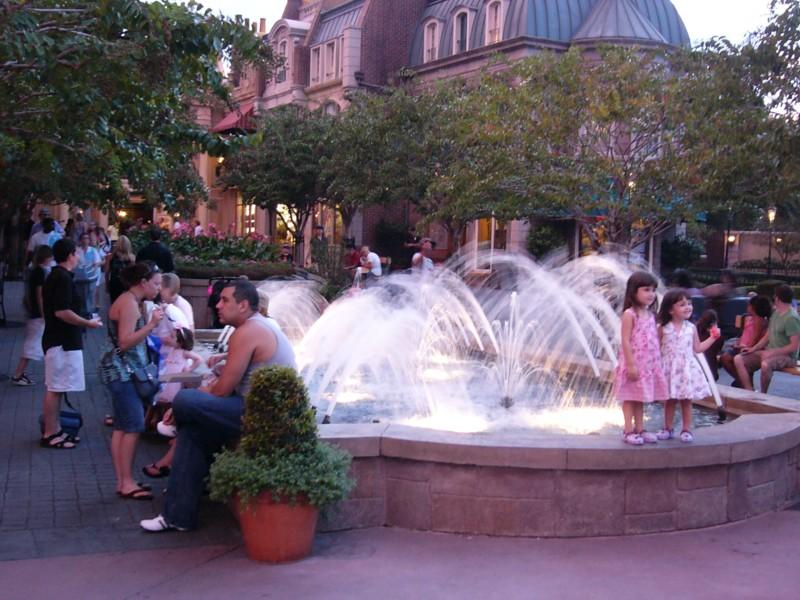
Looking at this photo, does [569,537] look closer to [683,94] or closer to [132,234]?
[683,94]

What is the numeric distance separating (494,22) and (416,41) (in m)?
6.80

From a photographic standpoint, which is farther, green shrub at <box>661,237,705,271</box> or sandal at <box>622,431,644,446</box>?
green shrub at <box>661,237,705,271</box>

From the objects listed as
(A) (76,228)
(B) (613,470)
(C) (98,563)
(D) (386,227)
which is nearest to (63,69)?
(C) (98,563)

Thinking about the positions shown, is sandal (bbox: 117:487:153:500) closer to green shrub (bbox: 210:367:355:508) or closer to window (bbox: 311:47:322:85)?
green shrub (bbox: 210:367:355:508)

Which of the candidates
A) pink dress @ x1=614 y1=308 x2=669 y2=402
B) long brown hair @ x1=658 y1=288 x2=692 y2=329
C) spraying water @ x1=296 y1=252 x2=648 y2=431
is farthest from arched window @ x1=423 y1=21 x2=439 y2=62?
pink dress @ x1=614 y1=308 x2=669 y2=402

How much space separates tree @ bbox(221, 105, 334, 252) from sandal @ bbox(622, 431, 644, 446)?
32.4 meters

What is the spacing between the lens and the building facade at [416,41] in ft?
121

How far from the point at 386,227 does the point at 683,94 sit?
2137cm

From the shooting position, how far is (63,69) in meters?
10.1

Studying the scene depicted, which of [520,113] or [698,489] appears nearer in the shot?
[698,489]

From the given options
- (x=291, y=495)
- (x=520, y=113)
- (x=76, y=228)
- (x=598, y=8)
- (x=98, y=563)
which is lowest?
(x=98, y=563)

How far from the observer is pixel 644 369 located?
22.9 feet

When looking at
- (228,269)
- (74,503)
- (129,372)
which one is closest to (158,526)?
(74,503)

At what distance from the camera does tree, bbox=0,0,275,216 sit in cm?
984
